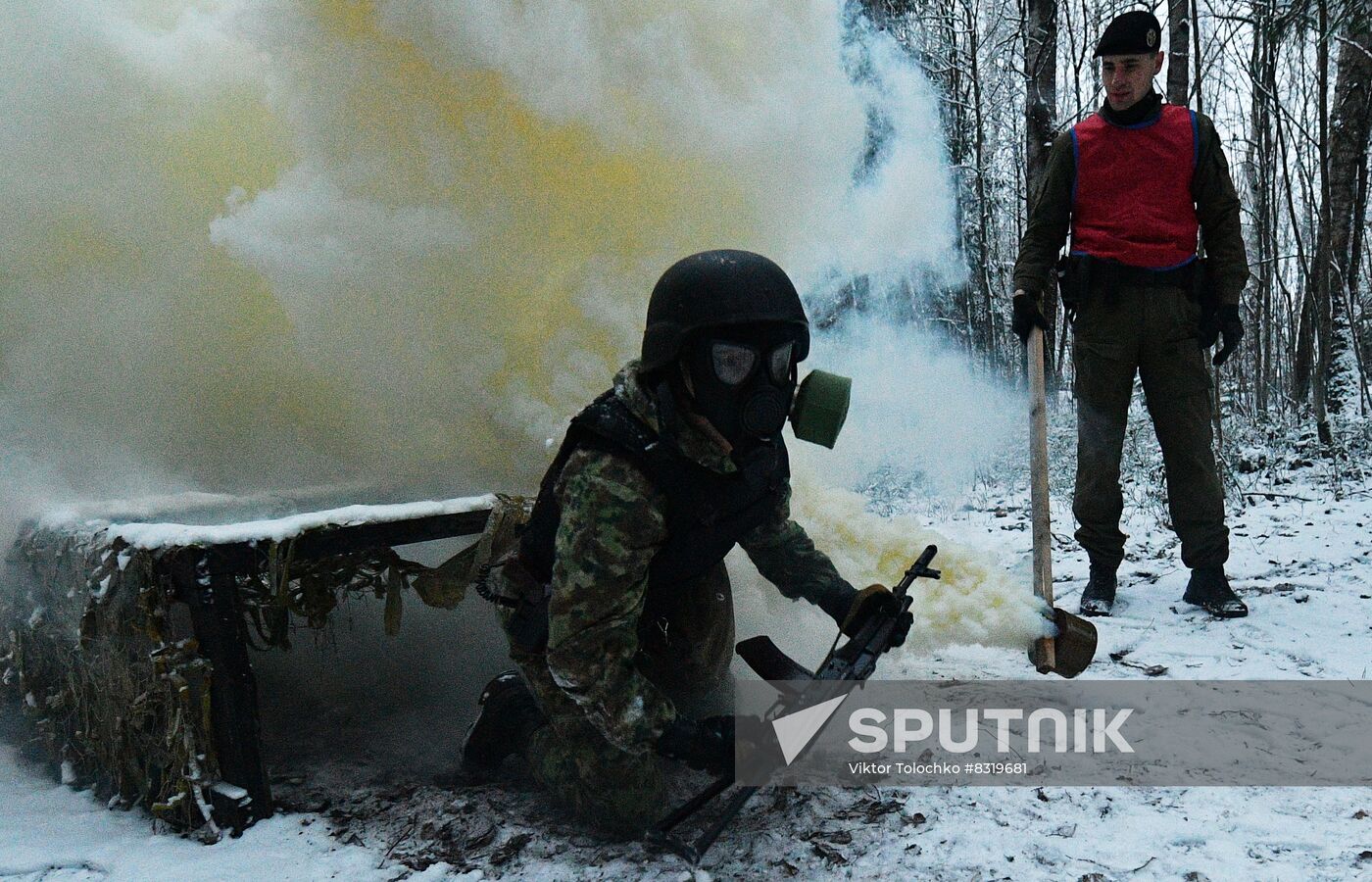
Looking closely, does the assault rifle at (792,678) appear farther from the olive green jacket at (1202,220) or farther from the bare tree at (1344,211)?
the bare tree at (1344,211)

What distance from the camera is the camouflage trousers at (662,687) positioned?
2.28 metres

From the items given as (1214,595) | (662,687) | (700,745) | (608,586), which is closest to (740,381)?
(608,586)

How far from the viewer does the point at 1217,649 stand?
3.12 metres

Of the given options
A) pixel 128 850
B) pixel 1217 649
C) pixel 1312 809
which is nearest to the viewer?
pixel 1312 809

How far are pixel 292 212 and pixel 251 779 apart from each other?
2.55 metres

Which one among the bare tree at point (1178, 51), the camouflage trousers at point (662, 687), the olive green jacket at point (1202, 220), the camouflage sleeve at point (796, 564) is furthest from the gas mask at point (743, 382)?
the bare tree at point (1178, 51)

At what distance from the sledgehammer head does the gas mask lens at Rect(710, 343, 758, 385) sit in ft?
4.47

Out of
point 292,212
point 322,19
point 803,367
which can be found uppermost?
point 322,19

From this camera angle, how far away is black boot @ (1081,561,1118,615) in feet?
12.0

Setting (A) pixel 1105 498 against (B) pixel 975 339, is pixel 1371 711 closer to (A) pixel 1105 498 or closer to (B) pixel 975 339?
(A) pixel 1105 498

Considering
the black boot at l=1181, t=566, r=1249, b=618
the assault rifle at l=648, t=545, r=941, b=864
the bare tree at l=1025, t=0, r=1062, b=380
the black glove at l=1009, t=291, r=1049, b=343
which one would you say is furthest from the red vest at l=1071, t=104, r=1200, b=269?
the bare tree at l=1025, t=0, r=1062, b=380

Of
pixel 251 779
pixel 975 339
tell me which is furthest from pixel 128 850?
pixel 975 339

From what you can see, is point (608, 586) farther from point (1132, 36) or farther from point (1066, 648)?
point (1132, 36)

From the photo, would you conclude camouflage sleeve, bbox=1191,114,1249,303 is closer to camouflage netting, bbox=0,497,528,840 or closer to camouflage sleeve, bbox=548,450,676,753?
camouflage sleeve, bbox=548,450,676,753
